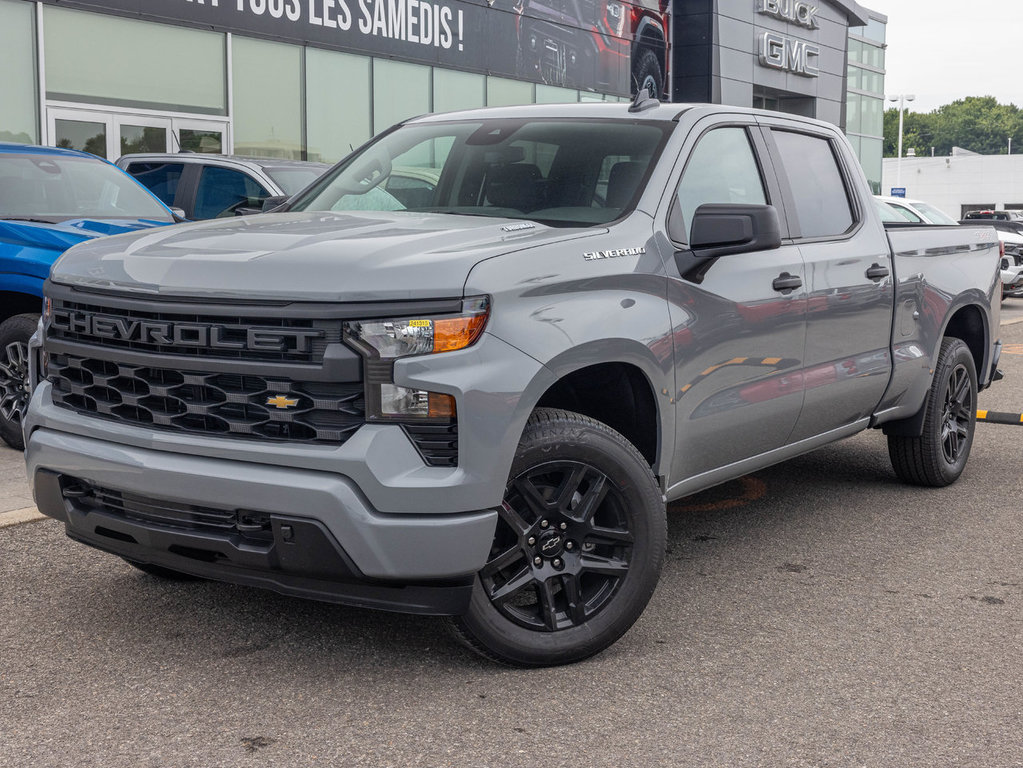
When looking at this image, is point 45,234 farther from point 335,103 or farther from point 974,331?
point 335,103

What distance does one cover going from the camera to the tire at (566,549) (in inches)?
146

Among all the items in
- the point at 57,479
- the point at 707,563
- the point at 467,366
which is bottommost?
the point at 707,563

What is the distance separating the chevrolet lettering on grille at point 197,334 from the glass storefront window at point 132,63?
1513cm

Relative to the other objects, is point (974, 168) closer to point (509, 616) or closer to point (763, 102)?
point (763, 102)

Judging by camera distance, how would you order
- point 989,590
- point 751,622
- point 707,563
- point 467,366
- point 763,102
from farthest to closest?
point 763,102, point 707,563, point 989,590, point 751,622, point 467,366

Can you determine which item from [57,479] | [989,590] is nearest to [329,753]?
[57,479]

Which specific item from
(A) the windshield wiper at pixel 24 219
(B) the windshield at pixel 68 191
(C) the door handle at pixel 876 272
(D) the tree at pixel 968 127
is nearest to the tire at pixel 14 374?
(A) the windshield wiper at pixel 24 219

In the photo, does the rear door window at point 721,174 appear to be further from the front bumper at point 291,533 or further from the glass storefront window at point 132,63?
the glass storefront window at point 132,63

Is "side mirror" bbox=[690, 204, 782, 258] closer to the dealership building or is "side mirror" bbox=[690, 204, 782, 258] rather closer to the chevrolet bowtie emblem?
the chevrolet bowtie emblem

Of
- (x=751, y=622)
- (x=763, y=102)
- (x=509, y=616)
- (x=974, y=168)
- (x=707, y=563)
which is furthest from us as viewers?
(x=974, y=168)

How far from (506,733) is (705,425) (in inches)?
60.5

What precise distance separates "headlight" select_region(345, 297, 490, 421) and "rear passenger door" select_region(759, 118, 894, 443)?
215 cm

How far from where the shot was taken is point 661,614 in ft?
14.5

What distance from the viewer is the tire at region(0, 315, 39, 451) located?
7051 mm
